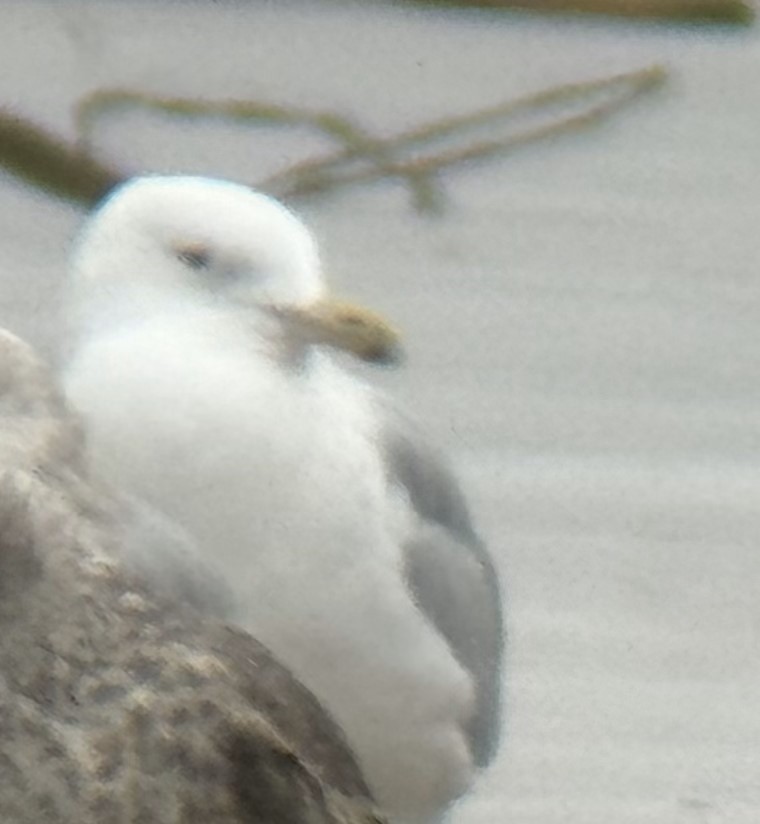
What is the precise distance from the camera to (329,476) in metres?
1.14

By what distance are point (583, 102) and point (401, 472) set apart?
1.01 feet

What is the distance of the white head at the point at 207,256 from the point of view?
3.74 feet

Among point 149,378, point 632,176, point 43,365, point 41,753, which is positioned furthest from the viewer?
point 632,176

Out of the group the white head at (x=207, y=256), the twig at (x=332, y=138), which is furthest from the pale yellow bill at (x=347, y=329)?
the twig at (x=332, y=138)

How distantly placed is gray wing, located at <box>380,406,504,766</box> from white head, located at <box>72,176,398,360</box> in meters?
0.14

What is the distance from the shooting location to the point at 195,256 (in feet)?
3.79

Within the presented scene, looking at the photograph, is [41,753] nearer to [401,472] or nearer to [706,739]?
[401,472]

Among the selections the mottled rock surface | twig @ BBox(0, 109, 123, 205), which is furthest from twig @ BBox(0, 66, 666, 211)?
the mottled rock surface

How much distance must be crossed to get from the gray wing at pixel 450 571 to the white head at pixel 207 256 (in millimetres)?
145

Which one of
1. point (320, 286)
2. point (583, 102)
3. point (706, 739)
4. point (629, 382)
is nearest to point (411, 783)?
point (320, 286)

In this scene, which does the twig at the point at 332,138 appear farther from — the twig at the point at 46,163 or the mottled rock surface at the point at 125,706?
the mottled rock surface at the point at 125,706

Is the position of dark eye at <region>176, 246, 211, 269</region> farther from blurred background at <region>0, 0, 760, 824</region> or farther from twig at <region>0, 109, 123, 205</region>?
blurred background at <region>0, 0, 760, 824</region>

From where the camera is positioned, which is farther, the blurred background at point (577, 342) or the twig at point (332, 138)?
the blurred background at point (577, 342)

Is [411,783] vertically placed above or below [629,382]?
above
